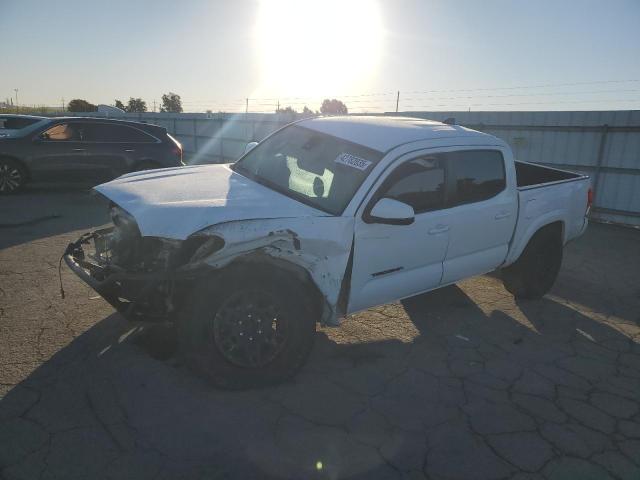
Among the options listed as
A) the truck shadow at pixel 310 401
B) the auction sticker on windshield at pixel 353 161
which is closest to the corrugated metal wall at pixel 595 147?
the truck shadow at pixel 310 401

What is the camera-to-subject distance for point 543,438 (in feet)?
9.97

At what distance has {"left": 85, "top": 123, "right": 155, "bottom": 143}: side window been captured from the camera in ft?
33.1

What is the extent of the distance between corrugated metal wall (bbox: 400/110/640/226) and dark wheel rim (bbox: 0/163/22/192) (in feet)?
34.6

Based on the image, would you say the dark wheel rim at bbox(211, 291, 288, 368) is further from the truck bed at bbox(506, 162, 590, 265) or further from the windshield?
the truck bed at bbox(506, 162, 590, 265)

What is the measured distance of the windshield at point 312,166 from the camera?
3682mm

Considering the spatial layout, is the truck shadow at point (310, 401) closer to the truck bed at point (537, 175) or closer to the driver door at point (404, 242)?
the driver door at point (404, 242)

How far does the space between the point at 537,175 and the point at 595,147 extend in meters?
5.52

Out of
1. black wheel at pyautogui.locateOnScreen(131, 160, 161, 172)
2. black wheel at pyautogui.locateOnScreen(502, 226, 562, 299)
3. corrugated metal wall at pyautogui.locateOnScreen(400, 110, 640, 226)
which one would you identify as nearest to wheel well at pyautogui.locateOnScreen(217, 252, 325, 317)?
black wheel at pyautogui.locateOnScreen(502, 226, 562, 299)

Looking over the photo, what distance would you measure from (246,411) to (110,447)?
0.81 metres

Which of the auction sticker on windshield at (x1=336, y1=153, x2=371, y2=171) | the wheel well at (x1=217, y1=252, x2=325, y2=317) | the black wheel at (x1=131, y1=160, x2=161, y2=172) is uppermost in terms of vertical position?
the auction sticker on windshield at (x1=336, y1=153, x2=371, y2=171)

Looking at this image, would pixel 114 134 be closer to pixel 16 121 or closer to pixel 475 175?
pixel 16 121

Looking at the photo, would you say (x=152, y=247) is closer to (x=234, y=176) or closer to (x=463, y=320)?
(x=234, y=176)

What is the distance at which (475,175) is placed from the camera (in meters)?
4.41

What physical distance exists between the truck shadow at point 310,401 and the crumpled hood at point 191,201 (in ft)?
3.63
